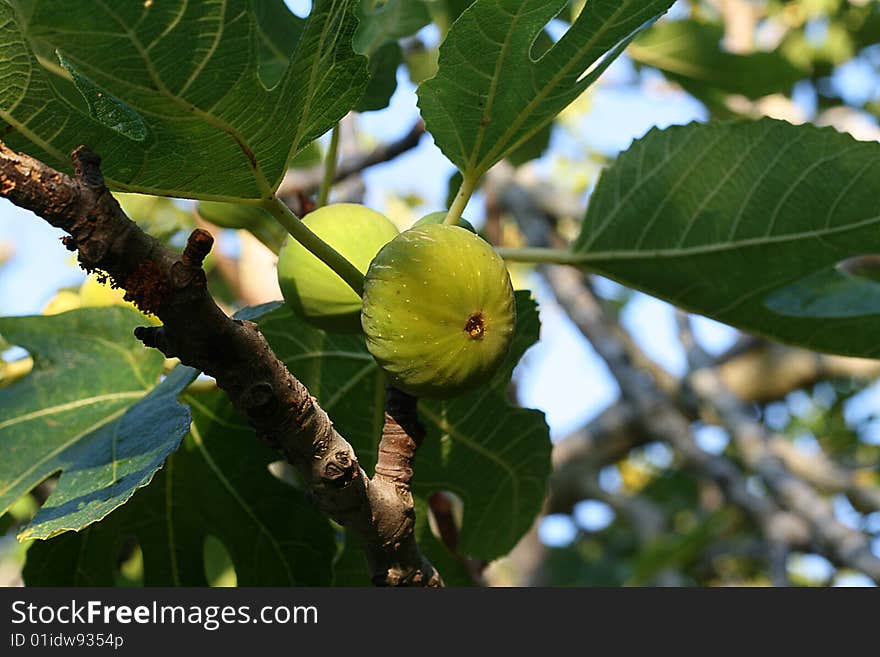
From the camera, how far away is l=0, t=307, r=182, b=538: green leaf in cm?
102

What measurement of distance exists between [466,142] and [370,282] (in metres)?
0.29

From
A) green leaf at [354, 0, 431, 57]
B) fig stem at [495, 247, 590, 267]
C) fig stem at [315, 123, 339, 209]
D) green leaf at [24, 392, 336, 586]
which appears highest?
green leaf at [354, 0, 431, 57]

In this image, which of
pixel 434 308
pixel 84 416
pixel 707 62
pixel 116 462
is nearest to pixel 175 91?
pixel 434 308

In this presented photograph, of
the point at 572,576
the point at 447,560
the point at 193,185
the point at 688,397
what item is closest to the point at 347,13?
the point at 193,185

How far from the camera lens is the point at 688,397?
3.29 metres

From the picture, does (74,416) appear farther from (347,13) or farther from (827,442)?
(827,442)

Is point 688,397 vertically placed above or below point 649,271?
above

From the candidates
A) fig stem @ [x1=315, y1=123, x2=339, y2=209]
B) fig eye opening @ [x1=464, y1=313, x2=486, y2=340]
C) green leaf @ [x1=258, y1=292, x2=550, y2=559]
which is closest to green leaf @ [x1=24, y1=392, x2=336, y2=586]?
green leaf @ [x1=258, y1=292, x2=550, y2=559]

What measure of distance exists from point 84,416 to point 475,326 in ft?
2.15

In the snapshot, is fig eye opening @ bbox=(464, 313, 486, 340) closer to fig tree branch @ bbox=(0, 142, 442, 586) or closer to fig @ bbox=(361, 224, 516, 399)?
fig @ bbox=(361, 224, 516, 399)

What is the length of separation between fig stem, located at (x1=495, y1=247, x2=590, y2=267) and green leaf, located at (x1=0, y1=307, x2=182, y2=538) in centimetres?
48

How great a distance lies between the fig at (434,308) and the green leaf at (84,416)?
0.82 ft

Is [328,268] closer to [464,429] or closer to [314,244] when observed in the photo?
[314,244]

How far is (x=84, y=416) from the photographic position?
1.34m
